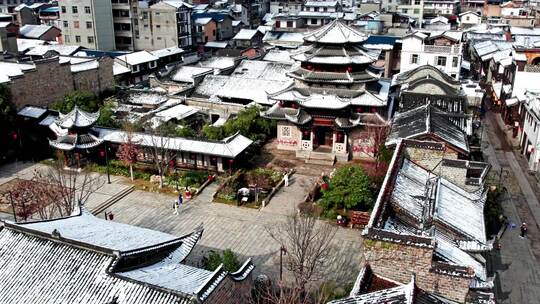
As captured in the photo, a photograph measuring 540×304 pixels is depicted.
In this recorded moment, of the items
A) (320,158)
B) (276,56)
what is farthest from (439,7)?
(320,158)

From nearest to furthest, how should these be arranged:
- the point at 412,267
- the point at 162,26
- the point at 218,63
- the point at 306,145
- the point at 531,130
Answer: the point at 412,267 → the point at 531,130 → the point at 306,145 → the point at 218,63 → the point at 162,26

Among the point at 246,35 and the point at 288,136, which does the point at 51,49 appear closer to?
the point at 246,35

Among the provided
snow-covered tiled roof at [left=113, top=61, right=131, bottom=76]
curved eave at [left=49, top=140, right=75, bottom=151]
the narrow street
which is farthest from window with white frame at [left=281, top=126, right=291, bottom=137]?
snow-covered tiled roof at [left=113, top=61, right=131, bottom=76]

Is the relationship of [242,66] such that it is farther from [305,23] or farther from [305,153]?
[305,23]

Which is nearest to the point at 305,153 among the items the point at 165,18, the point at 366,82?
the point at 366,82

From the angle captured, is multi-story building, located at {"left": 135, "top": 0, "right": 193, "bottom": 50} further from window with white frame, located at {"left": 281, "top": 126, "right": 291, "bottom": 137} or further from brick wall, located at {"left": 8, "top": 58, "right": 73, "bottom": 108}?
window with white frame, located at {"left": 281, "top": 126, "right": 291, "bottom": 137}
